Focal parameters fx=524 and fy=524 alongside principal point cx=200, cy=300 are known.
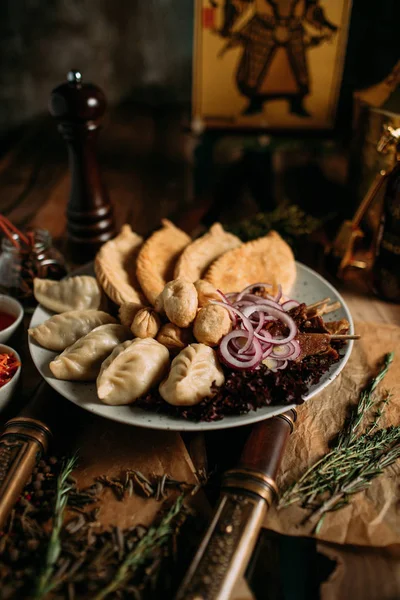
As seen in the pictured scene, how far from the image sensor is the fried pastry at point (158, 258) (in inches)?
86.3

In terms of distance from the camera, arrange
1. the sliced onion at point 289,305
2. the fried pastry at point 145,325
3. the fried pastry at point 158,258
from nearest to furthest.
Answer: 1. the fried pastry at point 145,325
2. the sliced onion at point 289,305
3. the fried pastry at point 158,258

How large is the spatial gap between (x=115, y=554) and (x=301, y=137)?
131 inches

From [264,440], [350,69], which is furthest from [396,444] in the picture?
[350,69]

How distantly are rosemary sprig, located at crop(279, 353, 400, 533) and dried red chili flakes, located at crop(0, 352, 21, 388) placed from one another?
102cm

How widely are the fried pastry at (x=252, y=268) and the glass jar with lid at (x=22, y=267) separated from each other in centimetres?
81

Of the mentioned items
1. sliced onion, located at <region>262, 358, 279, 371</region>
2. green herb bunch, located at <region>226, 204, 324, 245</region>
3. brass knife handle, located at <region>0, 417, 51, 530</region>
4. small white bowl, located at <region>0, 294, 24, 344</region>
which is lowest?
brass knife handle, located at <region>0, 417, 51, 530</region>

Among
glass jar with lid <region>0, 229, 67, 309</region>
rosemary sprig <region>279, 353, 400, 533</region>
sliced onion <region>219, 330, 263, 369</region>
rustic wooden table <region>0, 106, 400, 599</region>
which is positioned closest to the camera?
rosemary sprig <region>279, 353, 400, 533</region>

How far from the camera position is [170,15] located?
4.04m

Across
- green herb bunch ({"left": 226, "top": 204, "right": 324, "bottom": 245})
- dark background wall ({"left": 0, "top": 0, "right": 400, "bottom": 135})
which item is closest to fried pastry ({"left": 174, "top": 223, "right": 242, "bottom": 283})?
green herb bunch ({"left": 226, "top": 204, "right": 324, "bottom": 245})

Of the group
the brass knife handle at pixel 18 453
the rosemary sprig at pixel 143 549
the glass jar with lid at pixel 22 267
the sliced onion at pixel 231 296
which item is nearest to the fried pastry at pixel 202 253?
the sliced onion at pixel 231 296

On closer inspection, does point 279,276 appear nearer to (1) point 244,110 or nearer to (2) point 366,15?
(1) point 244,110

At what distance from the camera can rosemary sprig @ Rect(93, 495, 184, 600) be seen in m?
1.35

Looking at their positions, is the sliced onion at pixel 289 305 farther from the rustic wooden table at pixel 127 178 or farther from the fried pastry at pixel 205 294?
the rustic wooden table at pixel 127 178

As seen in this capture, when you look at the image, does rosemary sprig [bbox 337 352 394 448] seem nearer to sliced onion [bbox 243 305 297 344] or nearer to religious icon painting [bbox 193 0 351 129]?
sliced onion [bbox 243 305 297 344]
